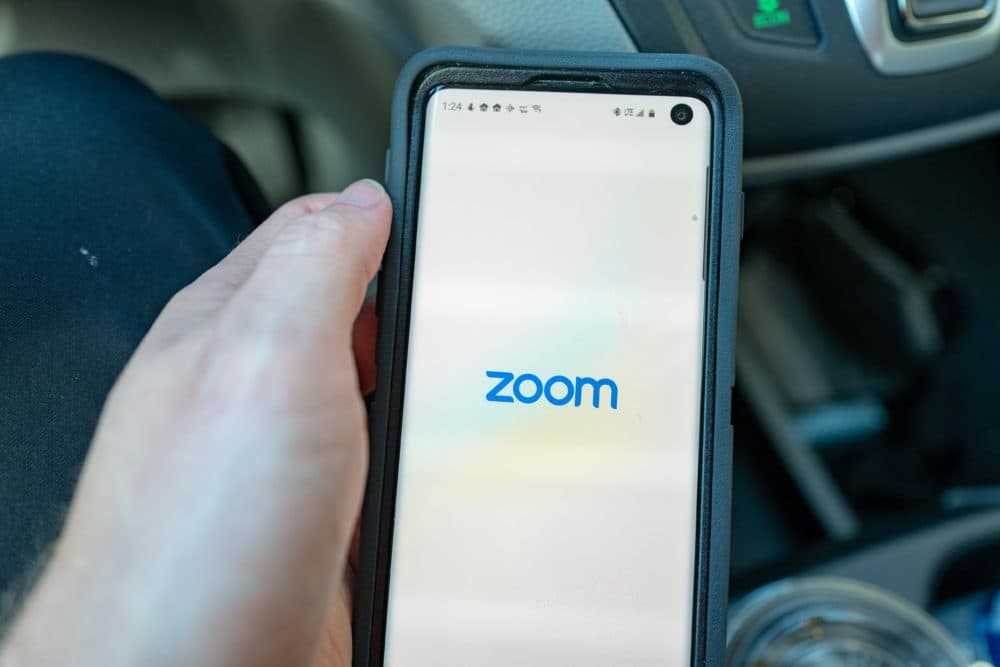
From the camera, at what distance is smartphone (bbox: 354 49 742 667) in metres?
0.48

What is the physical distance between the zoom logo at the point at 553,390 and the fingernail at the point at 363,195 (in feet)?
0.39

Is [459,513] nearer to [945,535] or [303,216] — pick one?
[303,216]

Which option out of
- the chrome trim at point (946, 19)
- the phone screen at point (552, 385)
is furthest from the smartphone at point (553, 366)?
the chrome trim at point (946, 19)

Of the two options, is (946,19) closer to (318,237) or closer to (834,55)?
(834,55)

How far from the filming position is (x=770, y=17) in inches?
19.8

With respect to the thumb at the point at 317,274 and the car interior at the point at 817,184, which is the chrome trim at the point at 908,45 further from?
the thumb at the point at 317,274

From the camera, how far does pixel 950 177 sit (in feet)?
2.84

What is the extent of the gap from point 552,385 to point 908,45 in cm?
28

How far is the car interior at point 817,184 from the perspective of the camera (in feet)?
1.67

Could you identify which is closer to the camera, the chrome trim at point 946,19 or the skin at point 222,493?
the skin at point 222,493

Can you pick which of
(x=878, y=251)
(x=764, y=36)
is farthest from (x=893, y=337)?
(x=764, y=36)

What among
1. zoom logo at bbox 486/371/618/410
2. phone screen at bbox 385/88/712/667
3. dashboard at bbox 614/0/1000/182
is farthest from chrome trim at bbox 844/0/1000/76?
zoom logo at bbox 486/371/618/410

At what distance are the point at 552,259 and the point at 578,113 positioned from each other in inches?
3.4

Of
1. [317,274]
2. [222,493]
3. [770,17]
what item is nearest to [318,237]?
[317,274]
